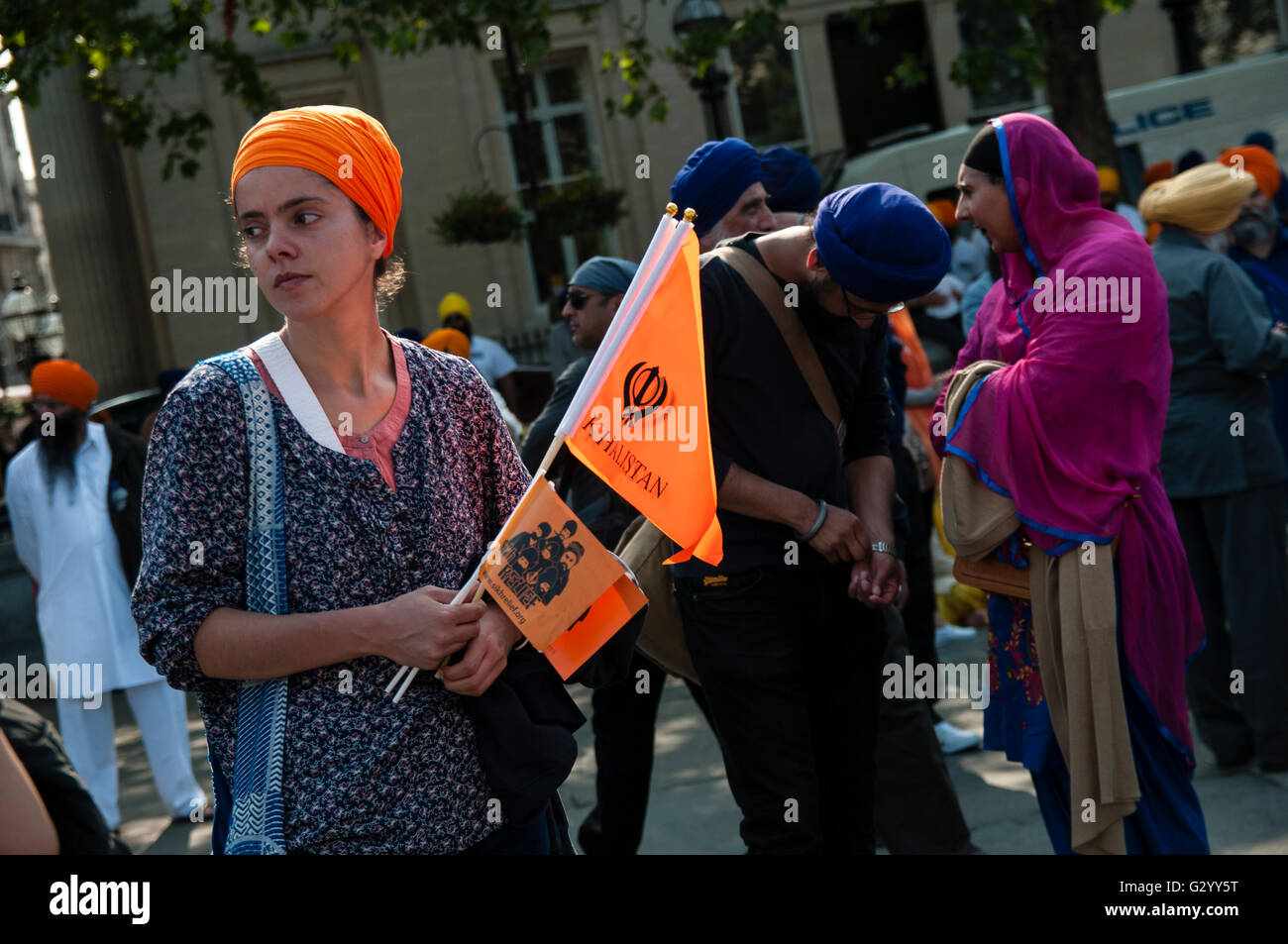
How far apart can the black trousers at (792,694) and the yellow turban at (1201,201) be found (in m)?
2.42

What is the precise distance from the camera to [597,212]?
16.5 metres

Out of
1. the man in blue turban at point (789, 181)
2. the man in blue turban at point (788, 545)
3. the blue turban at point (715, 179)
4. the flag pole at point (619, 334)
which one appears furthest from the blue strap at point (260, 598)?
the man in blue turban at point (789, 181)

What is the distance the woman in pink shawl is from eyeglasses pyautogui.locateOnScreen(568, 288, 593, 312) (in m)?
1.61

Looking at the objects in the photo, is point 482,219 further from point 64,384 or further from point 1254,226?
point 1254,226

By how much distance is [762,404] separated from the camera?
3305mm

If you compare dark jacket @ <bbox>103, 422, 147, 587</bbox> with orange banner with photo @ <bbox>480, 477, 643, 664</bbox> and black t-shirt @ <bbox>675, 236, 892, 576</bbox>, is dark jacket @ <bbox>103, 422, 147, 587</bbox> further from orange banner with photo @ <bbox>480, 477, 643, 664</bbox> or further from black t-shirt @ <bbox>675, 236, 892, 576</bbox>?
orange banner with photo @ <bbox>480, 477, 643, 664</bbox>

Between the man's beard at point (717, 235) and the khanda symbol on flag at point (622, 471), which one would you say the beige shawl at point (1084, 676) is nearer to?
the man's beard at point (717, 235)

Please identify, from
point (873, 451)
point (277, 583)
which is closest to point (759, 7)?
point (873, 451)

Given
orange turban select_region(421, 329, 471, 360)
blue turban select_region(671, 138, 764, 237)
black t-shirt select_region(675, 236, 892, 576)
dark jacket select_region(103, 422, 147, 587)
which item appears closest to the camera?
black t-shirt select_region(675, 236, 892, 576)

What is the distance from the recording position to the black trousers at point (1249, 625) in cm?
499

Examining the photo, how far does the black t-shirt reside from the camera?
327 centimetres

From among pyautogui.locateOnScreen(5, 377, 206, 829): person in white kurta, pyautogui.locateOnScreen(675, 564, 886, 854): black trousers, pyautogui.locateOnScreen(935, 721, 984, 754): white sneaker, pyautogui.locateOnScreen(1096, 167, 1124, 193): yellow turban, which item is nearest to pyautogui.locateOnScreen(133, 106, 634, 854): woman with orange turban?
pyautogui.locateOnScreen(675, 564, 886, 854): black trousers

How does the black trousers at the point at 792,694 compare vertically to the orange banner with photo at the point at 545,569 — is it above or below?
below

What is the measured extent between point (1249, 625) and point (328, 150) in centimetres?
417
